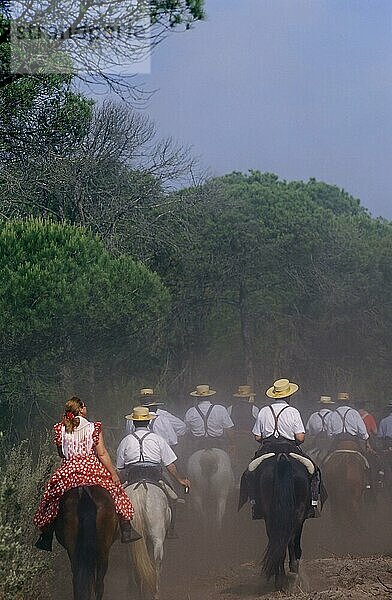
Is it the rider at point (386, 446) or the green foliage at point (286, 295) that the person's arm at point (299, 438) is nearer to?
the rider at point (386, 446)

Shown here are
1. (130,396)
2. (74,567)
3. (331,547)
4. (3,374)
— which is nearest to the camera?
(74,567)

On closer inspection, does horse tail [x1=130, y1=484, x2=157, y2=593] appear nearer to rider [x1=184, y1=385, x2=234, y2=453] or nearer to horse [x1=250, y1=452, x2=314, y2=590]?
horse [x1=250, y1=452, x2=314, y2=590]

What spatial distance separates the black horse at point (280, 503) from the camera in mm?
10352

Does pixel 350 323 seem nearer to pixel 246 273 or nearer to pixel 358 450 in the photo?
pixel 246 273

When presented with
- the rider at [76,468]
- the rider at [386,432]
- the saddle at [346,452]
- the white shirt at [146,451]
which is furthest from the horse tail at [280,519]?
the rider at [386,432]

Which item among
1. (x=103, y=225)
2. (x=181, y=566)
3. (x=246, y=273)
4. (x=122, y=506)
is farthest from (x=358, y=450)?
(x=246, y=273)

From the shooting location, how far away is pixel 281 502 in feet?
33.9

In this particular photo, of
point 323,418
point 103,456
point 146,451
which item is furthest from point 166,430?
point 103,456

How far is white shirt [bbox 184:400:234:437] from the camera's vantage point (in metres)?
15.1

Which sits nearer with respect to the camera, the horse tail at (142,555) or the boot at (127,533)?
the boot at (127,533)

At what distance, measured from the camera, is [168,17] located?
11578 mm

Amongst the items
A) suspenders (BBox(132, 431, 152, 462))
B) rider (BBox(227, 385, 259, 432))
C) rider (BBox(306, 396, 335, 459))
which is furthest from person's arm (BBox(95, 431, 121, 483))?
rider (BBox(227, 385, 259, 432))

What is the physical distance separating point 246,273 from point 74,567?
2685cm

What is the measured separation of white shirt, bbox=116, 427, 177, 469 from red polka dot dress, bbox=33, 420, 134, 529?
1768 mm
